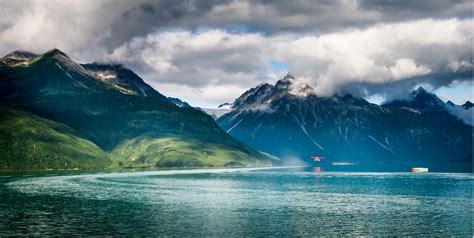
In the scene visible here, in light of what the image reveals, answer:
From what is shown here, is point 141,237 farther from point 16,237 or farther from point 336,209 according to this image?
point 336,209

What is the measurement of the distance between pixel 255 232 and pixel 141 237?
30.8m

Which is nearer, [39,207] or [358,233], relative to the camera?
[358,233]

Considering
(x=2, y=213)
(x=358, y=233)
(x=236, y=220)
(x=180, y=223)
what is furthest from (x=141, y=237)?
(x=2, y=213)

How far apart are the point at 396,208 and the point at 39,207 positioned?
458 feet

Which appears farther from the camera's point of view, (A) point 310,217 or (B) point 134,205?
(B) point 134,205

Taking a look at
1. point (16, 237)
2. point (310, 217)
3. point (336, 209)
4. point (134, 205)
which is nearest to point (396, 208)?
point (336, 209)

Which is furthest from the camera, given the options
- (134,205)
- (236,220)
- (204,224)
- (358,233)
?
(134,205)

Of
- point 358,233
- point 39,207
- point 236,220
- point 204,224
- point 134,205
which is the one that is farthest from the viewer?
point 134,205

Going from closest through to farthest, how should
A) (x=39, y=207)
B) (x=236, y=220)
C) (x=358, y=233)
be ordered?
(x=358, y=233), (x=236, y=220), (x=39, y=207)

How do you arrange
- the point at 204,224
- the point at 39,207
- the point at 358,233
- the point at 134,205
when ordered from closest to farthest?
1. the point at 358,233
2. the point at 204,224
3. the point at 39,207
4. the point at 134,205

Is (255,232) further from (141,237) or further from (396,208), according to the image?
(396,208)

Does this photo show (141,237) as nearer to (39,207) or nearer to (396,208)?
(39,207)

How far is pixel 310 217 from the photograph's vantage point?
163875 millimetres

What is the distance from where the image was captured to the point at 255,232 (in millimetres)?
132500
